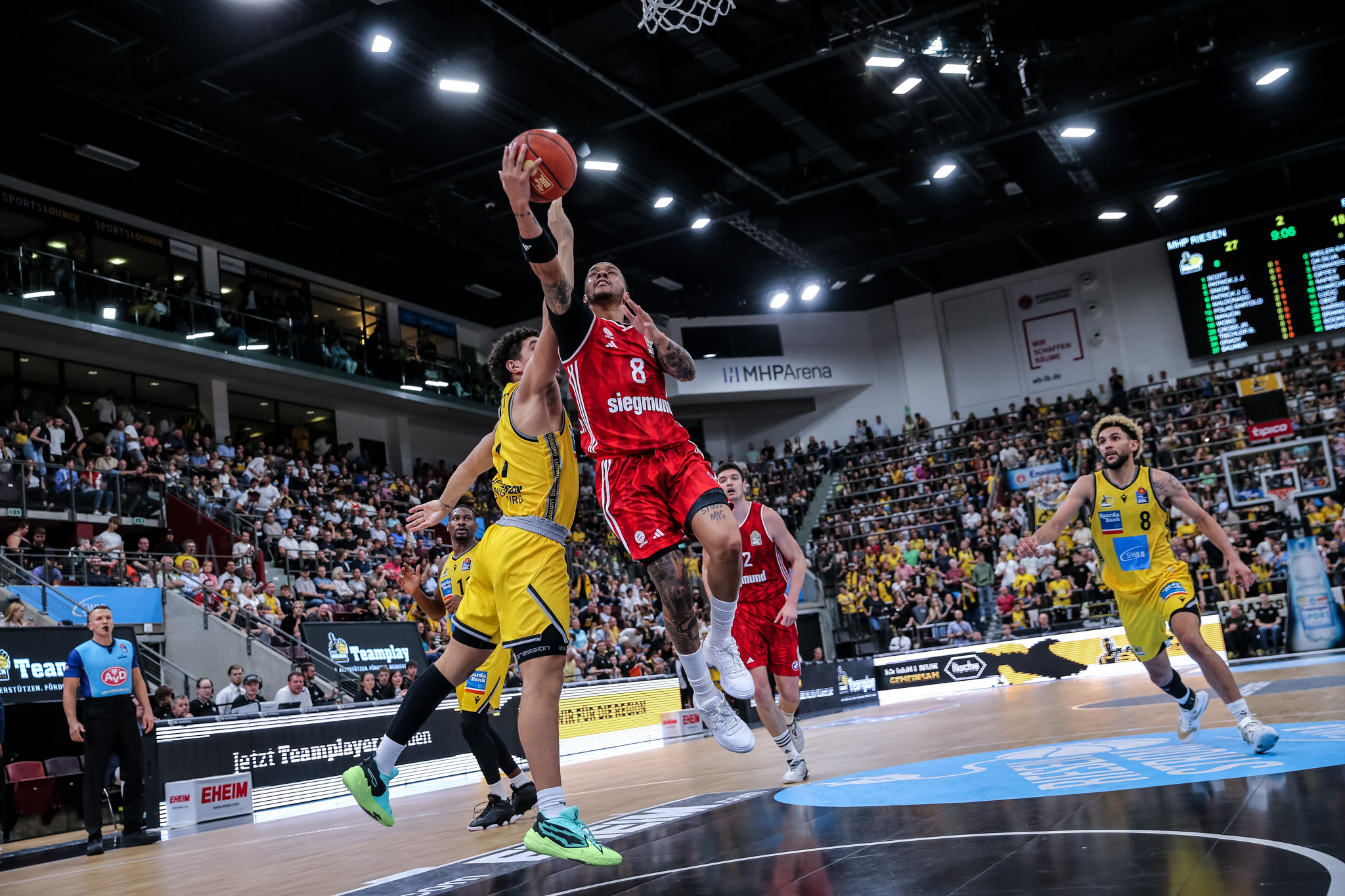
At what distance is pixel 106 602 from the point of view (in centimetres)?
1487

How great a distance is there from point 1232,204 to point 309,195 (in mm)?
23763

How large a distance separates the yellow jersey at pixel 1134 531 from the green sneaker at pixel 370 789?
4.76 metres

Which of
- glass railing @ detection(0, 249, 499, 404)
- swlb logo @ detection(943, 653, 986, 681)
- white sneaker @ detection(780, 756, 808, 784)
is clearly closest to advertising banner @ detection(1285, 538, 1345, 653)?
swlb logo @ detection(943, 653, 986, 681)

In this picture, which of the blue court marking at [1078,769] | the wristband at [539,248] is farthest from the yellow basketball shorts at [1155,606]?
the wristband at [539,248]

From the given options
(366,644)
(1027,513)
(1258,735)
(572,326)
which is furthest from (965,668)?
(572,326)

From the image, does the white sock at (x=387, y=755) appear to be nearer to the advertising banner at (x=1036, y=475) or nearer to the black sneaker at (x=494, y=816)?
the black sneaker at (x=494, y=816)

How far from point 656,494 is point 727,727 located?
1.18 meters

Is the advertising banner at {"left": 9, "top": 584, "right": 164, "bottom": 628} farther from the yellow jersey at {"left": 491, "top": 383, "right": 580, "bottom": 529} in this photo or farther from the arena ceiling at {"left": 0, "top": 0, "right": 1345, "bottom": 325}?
the yellow jersey at {"left": 491, "top": 383, "right": 580, "bottom": 529}

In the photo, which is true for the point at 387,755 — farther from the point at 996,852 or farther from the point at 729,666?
the point at 996,852

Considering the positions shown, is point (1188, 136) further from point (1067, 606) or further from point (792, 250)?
point (1067, 606)

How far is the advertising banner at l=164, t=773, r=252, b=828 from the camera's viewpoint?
32.6ft

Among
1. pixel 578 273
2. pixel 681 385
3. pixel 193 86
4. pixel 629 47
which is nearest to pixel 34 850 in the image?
Answer: pixel 193 86

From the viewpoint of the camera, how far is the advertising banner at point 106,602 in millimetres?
13984

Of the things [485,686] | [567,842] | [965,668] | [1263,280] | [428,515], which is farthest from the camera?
[1263,280]
